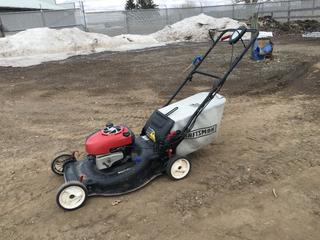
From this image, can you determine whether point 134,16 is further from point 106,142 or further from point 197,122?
point 106,142

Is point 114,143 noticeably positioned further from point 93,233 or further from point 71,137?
point 71,137

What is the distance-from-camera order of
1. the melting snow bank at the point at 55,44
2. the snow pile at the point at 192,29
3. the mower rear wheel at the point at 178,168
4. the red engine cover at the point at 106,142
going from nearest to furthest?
the red engine cover at the point at 106,142, the mower rear wheel at the point at 178,168, the melting snow bank at the point at 55,44, the snow pile at the point at 192,29

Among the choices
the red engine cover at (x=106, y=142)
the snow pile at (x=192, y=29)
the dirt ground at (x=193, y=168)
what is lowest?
the snow pile at (x=192, y=29)

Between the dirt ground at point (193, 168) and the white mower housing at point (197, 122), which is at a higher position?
the white mower housing at point (197, 122)

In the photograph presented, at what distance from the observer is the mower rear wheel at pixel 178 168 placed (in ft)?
14.4

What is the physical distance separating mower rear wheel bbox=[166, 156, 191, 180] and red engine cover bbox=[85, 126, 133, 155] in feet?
1.86

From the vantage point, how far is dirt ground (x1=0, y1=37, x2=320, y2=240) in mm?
3693

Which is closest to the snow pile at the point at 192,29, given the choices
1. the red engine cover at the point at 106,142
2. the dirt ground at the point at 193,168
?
the dirt ground at the point at 193,168

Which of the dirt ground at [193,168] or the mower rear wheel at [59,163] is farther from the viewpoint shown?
the mower rear wheel at [59,163]

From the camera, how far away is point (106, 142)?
4.17 metres

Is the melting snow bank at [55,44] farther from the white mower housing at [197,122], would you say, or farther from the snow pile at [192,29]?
the white mower housing at [197,122]

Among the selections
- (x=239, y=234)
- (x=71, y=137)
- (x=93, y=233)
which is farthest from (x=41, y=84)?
(x=239, y=234)

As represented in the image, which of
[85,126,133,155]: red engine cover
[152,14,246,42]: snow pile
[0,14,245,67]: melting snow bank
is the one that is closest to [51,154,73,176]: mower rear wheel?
[85,126,133,155]: red engine cover

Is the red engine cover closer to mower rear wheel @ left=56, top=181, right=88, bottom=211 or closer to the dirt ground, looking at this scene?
mower rear wheel @ left=56, top=181, right=88, bottom=211
